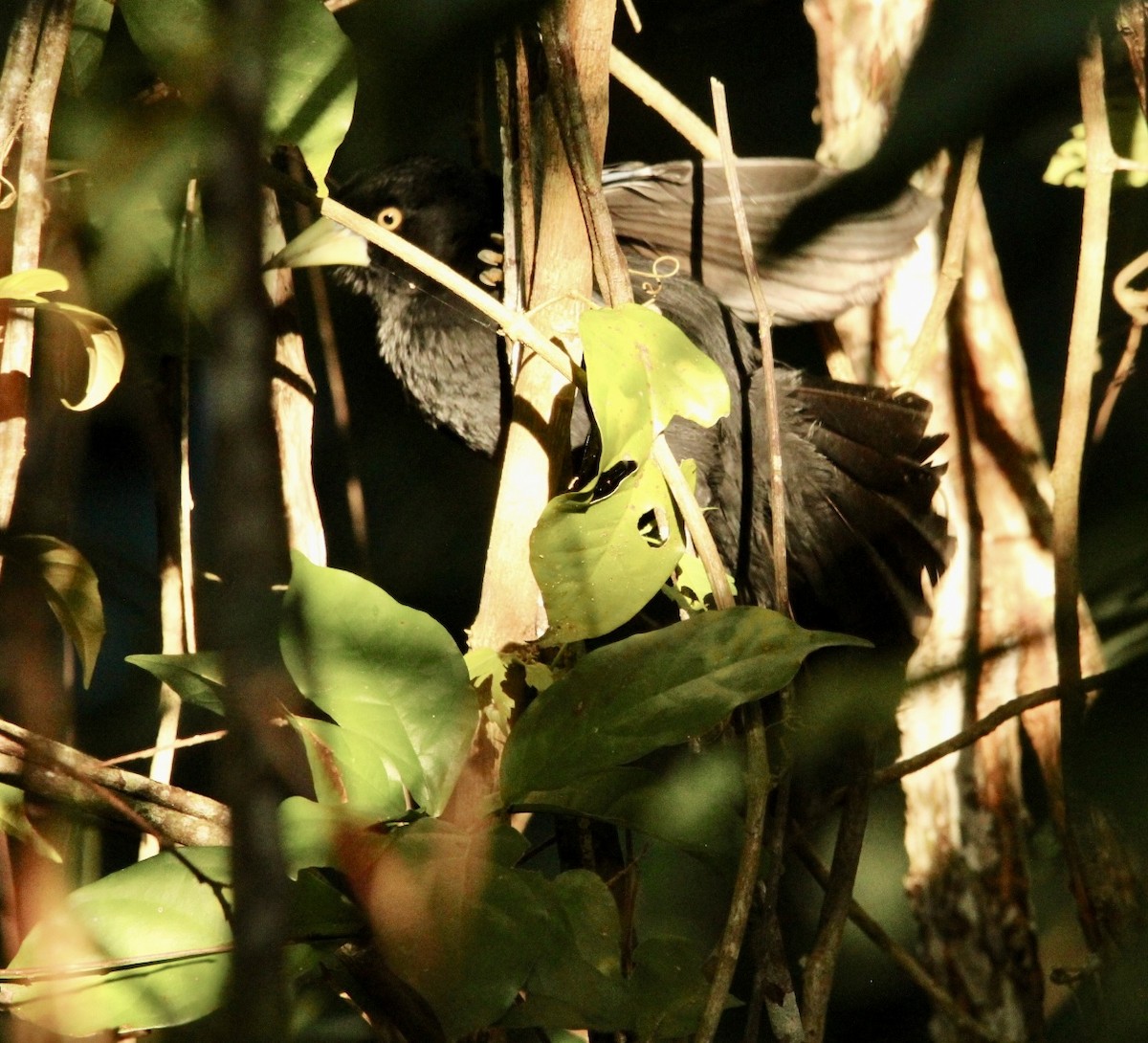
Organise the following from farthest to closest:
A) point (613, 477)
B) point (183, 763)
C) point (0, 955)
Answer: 1. point (183, 763)
2. point (613, 477)
3. point (0, 955)

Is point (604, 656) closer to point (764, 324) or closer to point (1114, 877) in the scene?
point (764, 324)

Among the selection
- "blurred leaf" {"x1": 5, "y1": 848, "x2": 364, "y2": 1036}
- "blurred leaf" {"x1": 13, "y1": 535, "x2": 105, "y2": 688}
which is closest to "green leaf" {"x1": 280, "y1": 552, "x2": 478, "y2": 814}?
"blurred leaf" {"x1": 5, "y1": 848, "x2": 364, "y2": 1036}

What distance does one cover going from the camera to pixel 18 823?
1046 mm

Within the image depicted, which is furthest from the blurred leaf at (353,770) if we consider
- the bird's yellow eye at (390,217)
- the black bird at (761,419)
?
the bird's yellow eye at (390,217)

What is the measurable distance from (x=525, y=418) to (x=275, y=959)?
0.84 m

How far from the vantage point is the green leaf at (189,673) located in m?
0.90

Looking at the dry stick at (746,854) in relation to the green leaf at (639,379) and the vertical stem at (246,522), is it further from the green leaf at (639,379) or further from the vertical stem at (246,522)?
the vertical stem at (246,522)

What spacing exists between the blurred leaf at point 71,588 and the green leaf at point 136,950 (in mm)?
342

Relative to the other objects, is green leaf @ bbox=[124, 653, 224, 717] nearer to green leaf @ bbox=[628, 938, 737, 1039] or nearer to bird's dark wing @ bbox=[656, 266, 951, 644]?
green leaf @ bbox=[628, 938, 737, 1039]

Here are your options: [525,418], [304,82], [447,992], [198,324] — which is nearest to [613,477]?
[525,418]

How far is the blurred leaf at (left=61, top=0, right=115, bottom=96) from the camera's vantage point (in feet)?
3.73

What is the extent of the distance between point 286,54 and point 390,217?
104 cm

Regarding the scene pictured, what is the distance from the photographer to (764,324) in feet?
3.63

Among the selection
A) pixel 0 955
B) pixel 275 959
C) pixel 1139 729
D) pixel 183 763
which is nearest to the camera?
pixel 275 959
